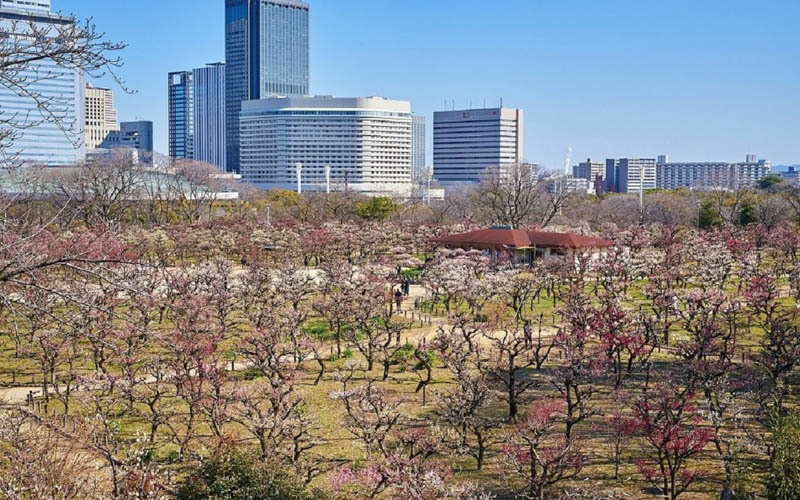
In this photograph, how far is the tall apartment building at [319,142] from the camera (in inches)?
4732

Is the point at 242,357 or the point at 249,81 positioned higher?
the point at 249,81

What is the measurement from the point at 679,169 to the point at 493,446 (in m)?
170

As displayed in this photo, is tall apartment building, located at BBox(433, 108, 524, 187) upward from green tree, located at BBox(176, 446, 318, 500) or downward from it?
upward

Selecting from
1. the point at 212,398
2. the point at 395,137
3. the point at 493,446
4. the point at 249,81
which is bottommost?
the point at 493,446

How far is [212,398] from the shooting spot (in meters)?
13.8

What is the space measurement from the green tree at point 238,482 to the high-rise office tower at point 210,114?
146m

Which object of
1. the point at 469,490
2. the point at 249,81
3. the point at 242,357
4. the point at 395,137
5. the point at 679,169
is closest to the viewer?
the point at 469,490

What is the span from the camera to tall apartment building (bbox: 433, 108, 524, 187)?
456 ft

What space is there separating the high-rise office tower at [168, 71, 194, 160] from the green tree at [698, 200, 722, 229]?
4823 inches

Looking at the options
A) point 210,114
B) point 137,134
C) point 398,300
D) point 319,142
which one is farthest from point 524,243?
point 137,134

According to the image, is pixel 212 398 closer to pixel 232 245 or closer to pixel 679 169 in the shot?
pixel 232 245

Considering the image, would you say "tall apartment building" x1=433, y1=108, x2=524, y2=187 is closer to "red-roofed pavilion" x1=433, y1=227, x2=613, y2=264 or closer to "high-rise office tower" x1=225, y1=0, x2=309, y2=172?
"high-rise office tower" x1=225, y1=0, x2=309, y2=172

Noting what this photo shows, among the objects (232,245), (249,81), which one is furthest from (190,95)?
(232,245)

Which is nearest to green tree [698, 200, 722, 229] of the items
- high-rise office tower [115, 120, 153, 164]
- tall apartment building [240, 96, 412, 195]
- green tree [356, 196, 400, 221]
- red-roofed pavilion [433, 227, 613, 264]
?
red-roofed pavilion [433, 227, 613, 264]
